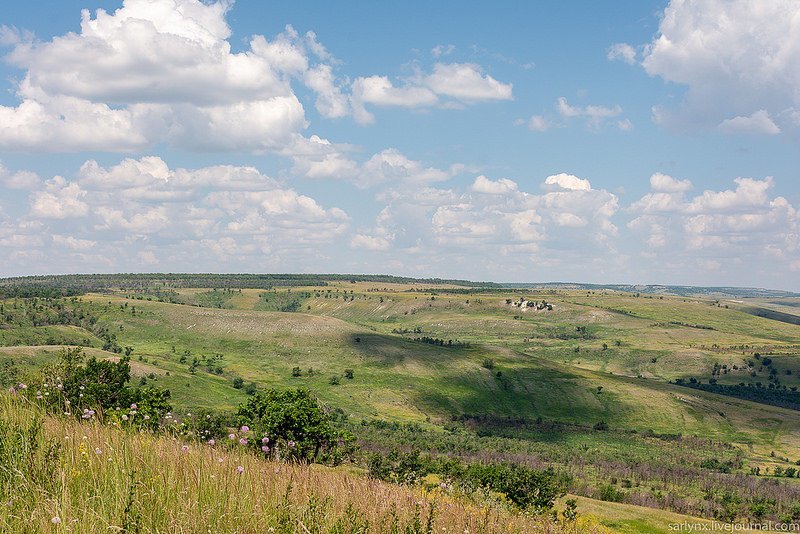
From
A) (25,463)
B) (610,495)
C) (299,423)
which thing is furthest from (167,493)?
(610,495)

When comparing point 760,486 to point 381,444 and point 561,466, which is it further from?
point 381,444

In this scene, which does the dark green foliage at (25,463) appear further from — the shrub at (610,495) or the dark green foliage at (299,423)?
the shrub at (610,495)

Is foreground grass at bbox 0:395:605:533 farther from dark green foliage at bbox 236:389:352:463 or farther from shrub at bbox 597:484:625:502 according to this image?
shrub at bbox 597:484:625:502

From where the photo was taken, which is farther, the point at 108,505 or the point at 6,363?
the point at 6,363

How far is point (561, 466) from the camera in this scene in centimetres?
14700

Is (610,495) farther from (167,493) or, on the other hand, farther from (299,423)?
(167,493)

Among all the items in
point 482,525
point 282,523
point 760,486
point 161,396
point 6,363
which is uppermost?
point 282,523

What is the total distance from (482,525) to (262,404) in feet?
259

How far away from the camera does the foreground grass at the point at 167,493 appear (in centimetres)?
621

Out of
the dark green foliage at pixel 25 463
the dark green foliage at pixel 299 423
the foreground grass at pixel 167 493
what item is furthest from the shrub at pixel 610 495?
the dark green foliage at pixel 25 463

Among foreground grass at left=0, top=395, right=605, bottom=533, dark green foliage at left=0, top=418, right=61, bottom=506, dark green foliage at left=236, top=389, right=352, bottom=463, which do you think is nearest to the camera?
foreground grass at left=0, top=395, right=605, bottom=533

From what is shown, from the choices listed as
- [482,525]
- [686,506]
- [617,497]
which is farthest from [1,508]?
[686,506]

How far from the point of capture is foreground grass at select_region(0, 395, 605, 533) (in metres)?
6.21

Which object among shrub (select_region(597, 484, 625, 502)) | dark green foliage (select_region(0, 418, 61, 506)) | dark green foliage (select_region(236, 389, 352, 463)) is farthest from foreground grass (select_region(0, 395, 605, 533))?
shrub (select_region(597, 484, 625, 502))
